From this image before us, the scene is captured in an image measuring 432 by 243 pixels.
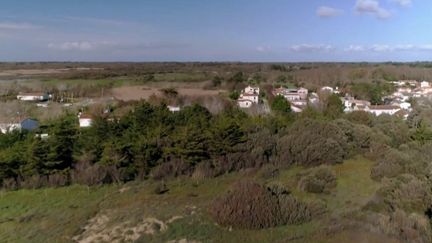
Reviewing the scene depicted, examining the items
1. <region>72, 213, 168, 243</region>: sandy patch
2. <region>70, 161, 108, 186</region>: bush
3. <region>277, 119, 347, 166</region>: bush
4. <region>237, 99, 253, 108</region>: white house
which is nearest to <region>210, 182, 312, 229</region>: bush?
<region>72, 213, 168, 243</region>: sandy patch

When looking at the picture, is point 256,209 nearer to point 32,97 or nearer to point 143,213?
point 143,213

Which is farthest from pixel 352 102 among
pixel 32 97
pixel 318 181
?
pixel 32 97

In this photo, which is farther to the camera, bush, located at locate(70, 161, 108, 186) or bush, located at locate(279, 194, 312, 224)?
bush, located at locate(70, 161, 108, 186)

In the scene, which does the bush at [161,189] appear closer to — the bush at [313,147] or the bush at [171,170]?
the bush at [171,170]

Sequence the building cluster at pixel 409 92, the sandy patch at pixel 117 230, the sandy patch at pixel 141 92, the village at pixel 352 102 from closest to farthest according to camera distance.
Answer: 1. the sandy patch at pixel 117 230
2. the village at pixel 352 102
3. the sandy patch at pixel 141 92
4. the building cluster at pixel 409 92

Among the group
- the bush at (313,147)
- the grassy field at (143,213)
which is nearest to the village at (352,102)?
the bush at (313,147)

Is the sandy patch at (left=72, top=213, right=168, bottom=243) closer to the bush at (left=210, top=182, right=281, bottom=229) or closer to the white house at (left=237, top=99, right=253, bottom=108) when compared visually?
the bush at (left=210, top=182, right=281, bottom=229)

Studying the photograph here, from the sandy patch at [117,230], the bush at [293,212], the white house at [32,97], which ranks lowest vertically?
the sandy patch at [117,230]
